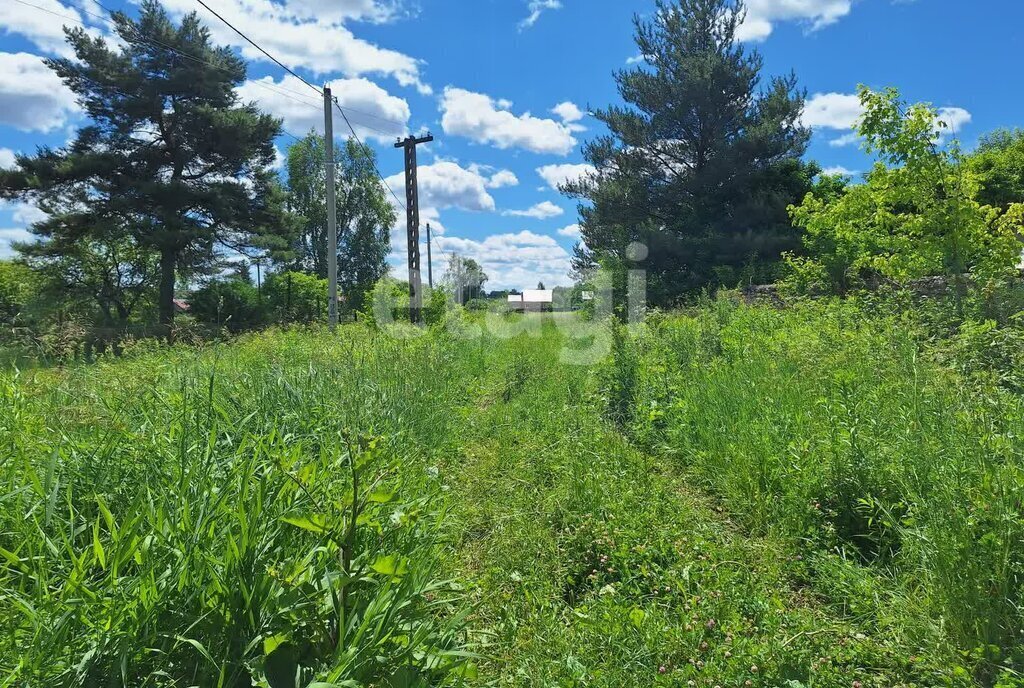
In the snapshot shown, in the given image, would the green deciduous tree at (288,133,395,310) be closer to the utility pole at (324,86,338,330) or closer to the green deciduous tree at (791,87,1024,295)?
the utility pole at (324,86,338,330)

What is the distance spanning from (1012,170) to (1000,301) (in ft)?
55.7

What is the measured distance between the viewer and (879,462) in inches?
117

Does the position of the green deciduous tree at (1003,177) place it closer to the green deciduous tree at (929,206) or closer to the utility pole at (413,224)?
the green deciduous tree at (929,206)

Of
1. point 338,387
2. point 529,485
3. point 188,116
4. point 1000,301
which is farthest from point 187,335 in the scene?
point 188,116

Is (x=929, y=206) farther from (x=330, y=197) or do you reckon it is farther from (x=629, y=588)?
(x=330, y=197)

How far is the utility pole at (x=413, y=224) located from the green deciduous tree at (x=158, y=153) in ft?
20.2

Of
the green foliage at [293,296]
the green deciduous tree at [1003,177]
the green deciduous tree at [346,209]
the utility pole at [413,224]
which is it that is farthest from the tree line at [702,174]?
the green deciduous tree at [346,209]

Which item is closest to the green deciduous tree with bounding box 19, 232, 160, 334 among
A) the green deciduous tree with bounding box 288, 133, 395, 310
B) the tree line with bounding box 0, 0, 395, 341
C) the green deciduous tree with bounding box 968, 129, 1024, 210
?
the tree line with bounding box 0, 0, 395, 341

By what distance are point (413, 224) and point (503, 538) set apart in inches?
613

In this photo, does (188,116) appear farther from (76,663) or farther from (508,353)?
(76,663)

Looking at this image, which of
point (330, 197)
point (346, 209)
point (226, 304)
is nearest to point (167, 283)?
point (226, 304)

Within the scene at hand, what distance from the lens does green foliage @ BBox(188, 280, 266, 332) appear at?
21.1m

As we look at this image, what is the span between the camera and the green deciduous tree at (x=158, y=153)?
694 inches

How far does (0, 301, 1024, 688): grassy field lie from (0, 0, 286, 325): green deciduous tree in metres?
17.5
